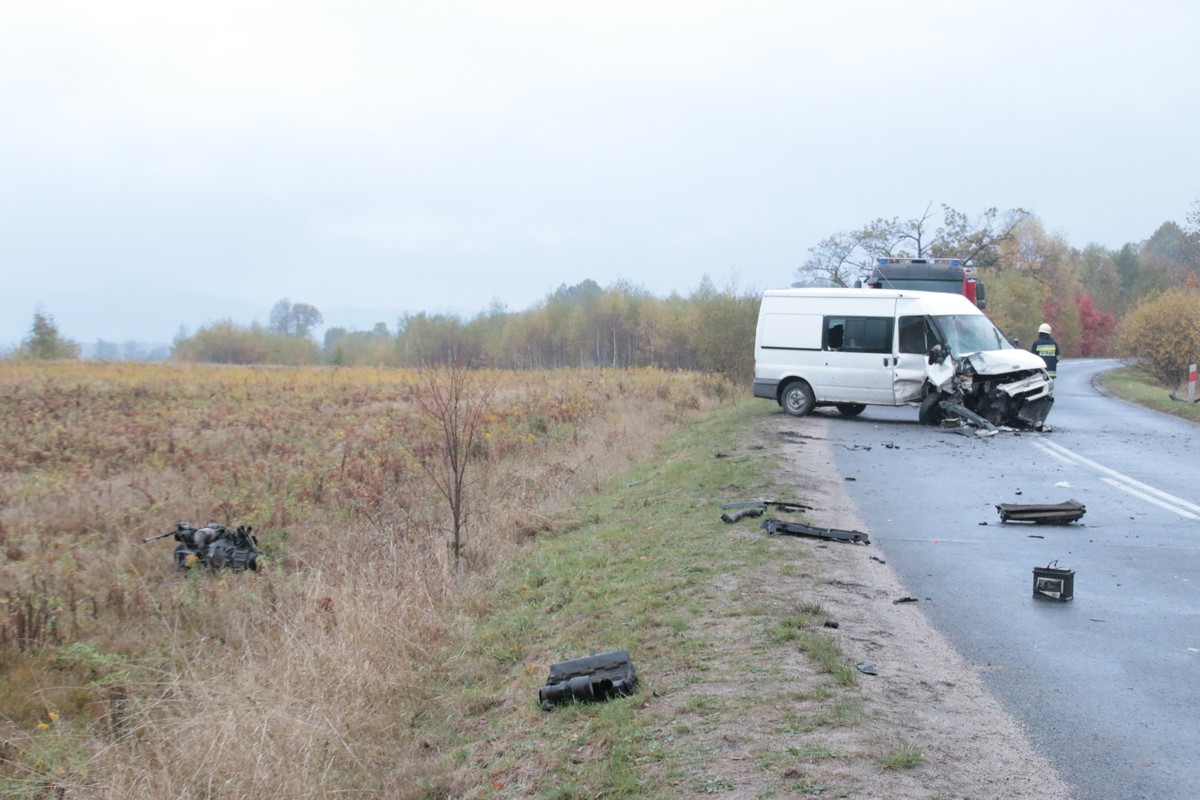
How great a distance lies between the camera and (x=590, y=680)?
5.18 m

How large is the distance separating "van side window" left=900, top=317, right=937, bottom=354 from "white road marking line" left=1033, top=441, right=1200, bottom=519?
326 cm

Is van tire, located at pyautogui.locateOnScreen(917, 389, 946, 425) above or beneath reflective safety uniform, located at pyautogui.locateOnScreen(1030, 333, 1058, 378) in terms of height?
beneath

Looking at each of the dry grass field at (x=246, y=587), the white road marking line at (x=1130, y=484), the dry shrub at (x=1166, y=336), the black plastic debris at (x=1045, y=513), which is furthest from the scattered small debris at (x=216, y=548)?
the dry shrub at (x=1166, y=336)

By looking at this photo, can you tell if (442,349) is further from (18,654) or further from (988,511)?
(988,511)

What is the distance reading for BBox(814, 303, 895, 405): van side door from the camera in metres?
18.9

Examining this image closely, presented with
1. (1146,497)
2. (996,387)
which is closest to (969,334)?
A: (996,387)

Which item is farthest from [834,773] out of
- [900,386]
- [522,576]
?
[900,386]

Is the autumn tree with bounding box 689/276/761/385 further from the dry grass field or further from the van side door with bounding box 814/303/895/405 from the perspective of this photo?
the van side door with bounding box 814/303/895/405

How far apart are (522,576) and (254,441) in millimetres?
12904

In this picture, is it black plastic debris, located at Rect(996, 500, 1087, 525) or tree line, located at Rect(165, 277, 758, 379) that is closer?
black plastic debris, located at Rect(996, 500, 1087, 525)

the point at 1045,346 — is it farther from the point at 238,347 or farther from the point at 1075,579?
the point at 238,347

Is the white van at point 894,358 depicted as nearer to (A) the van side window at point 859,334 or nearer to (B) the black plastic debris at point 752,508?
(A) the van side window at point 859,334

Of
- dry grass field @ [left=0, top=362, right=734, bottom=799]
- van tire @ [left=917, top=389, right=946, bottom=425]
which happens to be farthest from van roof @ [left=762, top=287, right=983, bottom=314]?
dry grass field @ [left=0, top=362, right=734, bottom=799]

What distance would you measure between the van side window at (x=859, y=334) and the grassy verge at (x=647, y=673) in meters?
10.3
